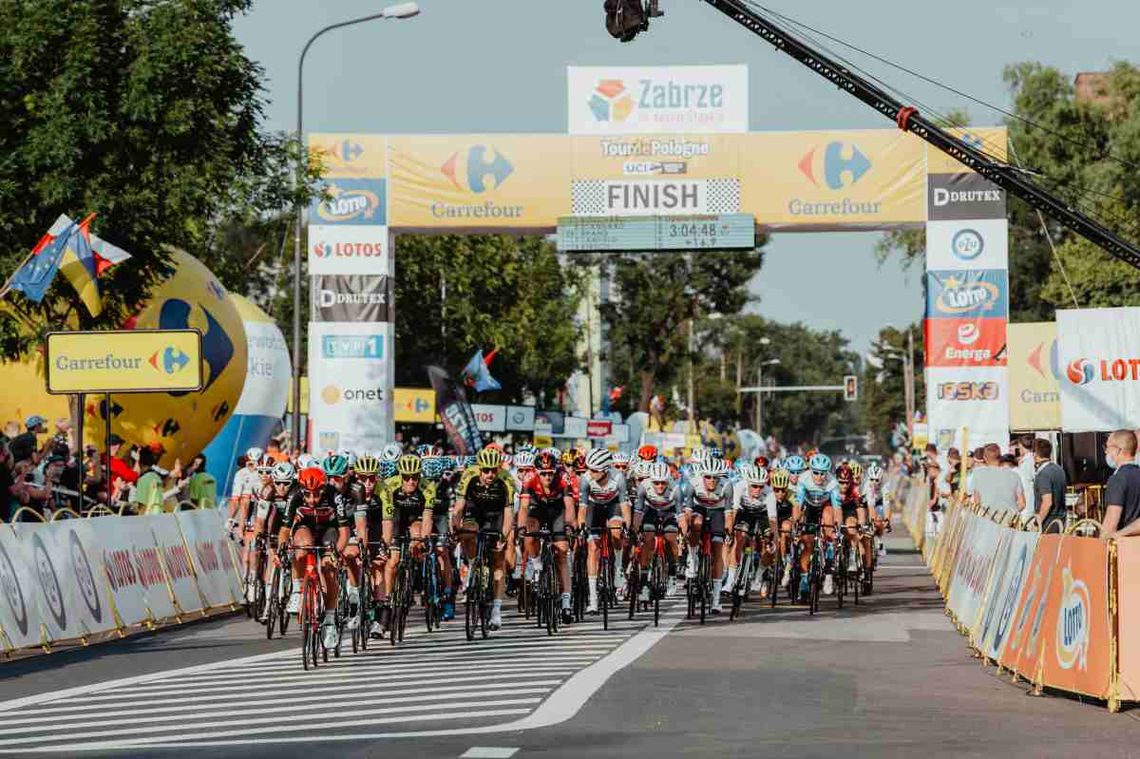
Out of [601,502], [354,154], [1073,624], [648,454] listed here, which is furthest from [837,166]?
[1073,624]

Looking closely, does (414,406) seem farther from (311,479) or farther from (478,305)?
(311,479)

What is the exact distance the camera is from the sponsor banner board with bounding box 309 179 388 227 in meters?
38.0

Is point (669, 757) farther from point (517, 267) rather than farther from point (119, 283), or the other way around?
point (517, 267)

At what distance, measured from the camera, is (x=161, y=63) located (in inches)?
1022

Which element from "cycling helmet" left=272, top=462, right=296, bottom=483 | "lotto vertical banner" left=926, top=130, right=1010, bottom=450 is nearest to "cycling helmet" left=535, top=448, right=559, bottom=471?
"cycling helmet" left=272, top=462, right=296, bottom=483

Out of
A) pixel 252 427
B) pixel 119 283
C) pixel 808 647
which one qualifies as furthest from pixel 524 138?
pixel 808 647

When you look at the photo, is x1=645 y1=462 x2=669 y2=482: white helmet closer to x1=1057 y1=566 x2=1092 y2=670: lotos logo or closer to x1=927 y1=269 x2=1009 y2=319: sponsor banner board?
x1=1057 y1=566 x2=1092 y2=670: lotos logo

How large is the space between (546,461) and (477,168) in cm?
1818

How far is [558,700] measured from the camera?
13273 mm

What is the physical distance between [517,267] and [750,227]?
30.3m

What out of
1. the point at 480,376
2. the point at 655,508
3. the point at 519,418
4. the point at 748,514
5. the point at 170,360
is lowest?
the point at 748,514

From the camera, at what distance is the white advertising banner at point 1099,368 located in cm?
2597

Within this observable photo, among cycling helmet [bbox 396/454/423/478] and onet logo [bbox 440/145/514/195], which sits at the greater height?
onet logo [bbox 440/145/514/195]

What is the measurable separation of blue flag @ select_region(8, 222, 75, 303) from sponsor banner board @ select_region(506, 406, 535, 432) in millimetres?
26613
